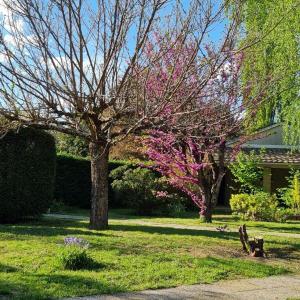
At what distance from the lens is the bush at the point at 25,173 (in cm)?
1398

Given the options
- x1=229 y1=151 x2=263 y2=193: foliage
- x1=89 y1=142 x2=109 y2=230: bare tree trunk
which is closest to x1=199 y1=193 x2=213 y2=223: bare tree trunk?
x1=89 y1=142 x2=109 y2=230: bare tree trunk

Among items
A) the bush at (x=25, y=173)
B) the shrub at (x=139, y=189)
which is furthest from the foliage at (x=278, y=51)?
the bush at (x=25, y=173)

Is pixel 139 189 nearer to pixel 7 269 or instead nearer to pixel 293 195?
pixel 293 195

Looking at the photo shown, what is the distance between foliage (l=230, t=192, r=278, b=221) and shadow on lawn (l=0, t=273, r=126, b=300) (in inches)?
519

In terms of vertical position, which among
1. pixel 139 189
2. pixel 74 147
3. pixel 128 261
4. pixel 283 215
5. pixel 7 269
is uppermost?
pixel 74 147

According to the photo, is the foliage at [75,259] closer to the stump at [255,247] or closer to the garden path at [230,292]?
the garden path at [230,292]

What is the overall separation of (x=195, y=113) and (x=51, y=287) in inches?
219

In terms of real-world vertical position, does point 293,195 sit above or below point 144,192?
above

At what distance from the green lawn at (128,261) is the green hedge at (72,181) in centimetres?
1280

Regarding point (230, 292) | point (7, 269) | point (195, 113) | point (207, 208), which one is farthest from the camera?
point (207, 208)

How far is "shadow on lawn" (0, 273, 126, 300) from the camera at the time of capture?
6.49 meters

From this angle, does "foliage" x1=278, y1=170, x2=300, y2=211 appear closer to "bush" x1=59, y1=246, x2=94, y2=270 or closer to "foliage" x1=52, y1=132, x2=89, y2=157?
"bush" x1=59, y1=246, x2=94, y2=270

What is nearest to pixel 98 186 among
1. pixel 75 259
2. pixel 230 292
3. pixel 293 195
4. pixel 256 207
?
pixel 75 259

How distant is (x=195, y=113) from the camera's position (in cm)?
1127
